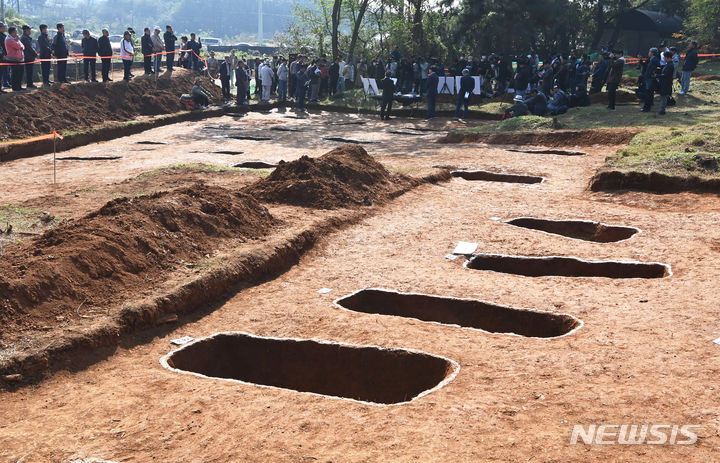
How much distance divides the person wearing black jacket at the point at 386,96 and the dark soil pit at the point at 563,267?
52.9 ft

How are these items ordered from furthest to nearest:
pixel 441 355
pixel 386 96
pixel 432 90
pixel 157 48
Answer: pixel 157 48 < pixel 386 96 < pixel 432 90 < pixel 441 355

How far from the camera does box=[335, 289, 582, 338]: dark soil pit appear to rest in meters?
7.25

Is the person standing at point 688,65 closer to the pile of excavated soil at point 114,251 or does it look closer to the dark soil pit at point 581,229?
the dark soil pit at point 581,229

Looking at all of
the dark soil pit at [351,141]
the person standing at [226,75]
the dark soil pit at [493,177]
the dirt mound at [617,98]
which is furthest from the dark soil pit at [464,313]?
the person standing at [226,75]

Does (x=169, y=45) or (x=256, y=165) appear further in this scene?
(x=169, y=45)

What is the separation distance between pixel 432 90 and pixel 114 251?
61.4ft

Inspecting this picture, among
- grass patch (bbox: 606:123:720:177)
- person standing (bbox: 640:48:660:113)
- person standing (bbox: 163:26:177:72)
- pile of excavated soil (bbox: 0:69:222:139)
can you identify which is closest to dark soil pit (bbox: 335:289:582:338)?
grass patch (bbox: 606:123:720:177)

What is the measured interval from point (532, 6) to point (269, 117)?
13.8 metres

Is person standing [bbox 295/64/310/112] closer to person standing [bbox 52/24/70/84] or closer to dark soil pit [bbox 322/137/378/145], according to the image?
dark soil pit [bbox 322/137/378/145]

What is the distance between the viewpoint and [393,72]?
28.8 meters

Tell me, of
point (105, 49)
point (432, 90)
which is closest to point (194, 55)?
point (105, 49)

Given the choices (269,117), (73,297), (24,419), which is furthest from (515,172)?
(269,117)

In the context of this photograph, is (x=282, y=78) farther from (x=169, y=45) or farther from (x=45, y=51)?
(x=45, y=51)

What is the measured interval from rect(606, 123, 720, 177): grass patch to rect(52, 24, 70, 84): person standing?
1658cm
